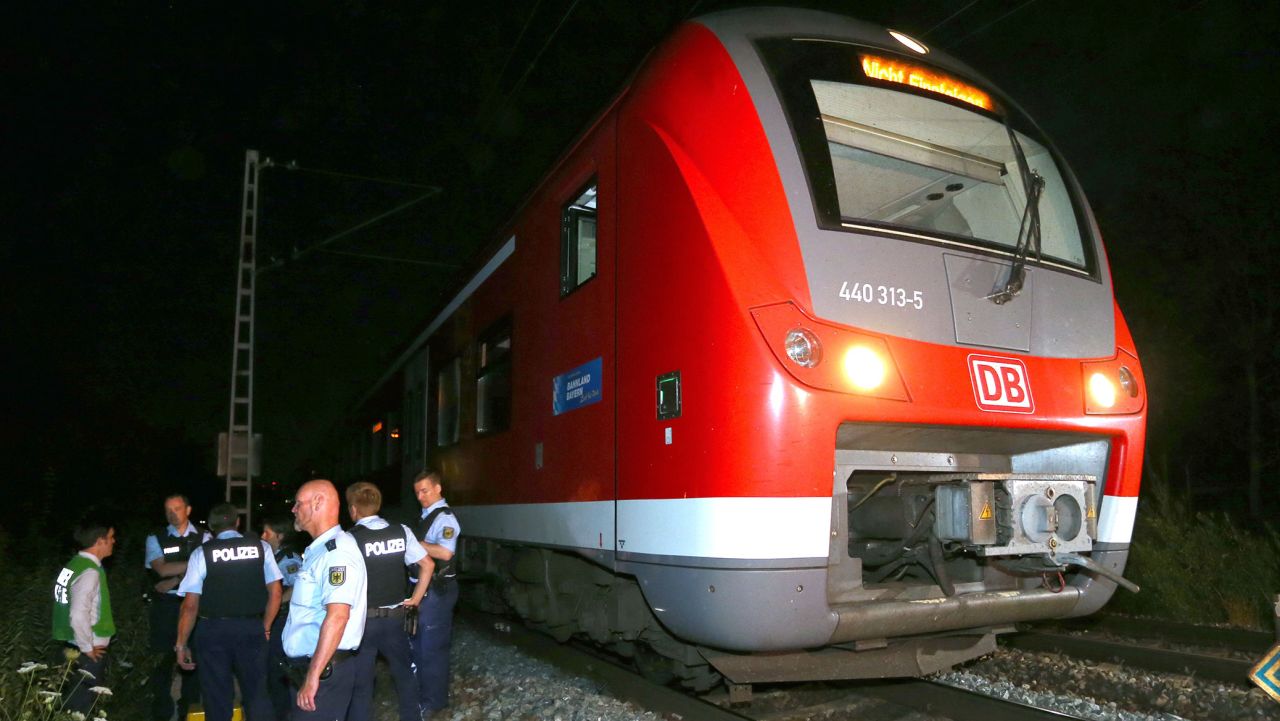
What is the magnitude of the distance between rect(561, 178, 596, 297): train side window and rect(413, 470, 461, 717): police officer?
1.84 metres

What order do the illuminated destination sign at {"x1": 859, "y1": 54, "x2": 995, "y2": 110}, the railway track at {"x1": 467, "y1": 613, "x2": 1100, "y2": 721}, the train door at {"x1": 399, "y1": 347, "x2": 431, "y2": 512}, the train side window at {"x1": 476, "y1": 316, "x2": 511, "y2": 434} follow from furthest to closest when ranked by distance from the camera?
the train door at {"x1": 399, "y1": 347, "x2": 431, "y2": 512} < the train side window at {"x1": 476, "y1": 316, "x2": 511, "y2": 434} < the railway track at {"x1": 467, "y1": 613, "x2": 1100, "y2": 721} < the illuminated destination sign at {"x1": 859, "y1": 54, "x2": 995, "y2": 110}

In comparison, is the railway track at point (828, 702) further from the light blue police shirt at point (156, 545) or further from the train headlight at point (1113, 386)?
the light blue police shirt at point (156, 545)

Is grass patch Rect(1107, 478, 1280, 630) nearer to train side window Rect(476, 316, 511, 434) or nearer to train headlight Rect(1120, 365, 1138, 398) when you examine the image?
train headlight Rect(1120, 365, 1138, 398)

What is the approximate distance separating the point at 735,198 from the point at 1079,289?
201 cm

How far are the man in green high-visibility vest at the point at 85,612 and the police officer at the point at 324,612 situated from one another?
7.08ft

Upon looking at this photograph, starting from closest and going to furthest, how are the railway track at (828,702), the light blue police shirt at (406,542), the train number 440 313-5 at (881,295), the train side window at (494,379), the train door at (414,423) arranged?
the train number 440 313-5 at (881,295) < the railway track at (828,702) < the light blue police shirt at (406,542) < the train side window at (494,379) < the train door at (414,423)

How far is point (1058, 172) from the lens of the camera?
18.6ft

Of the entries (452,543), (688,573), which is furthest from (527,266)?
(688,573)

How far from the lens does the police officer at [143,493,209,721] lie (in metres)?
6.72

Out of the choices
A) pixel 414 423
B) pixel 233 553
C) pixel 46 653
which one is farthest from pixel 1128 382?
pixel 414 423

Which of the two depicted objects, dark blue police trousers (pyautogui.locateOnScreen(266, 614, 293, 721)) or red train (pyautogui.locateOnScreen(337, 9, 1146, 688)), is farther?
dark blue police trousers (pyautogui.locateOnScreen(266, 614, 293, 721))

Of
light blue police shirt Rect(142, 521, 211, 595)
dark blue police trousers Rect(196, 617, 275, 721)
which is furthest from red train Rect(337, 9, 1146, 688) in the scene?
light blue police shirt Rect(142, 521, 211, 595)

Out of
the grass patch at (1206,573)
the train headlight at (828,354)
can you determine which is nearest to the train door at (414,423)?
the train headlight at (828,354)

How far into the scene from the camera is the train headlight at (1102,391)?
5016 millimetres
